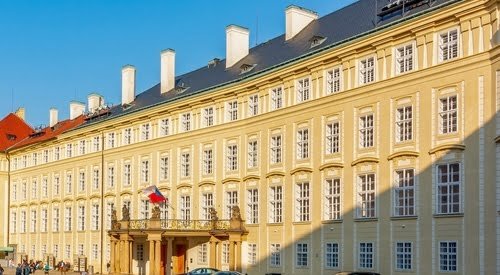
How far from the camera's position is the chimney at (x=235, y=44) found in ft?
210

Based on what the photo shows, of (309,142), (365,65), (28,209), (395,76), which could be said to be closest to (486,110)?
(395,76)

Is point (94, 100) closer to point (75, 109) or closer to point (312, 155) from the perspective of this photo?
point (75, 109)

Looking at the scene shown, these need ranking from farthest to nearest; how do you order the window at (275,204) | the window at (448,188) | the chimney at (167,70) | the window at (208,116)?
1. the chimney at (167,70)
2. the window at (208,116)
3. the window at (275,204)
4. the window at (448,188)

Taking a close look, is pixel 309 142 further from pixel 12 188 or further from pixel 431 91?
pixel 12 188

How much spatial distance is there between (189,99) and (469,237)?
2888 cm

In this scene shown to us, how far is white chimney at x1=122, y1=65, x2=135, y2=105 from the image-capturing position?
7469cm

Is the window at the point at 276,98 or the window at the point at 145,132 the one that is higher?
the window at the point at 276,98

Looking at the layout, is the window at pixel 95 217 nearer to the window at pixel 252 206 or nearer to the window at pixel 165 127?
the window at pixel 165 127

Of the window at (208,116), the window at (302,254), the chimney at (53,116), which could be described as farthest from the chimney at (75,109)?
the window at (302,254)

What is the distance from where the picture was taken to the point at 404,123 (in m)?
40.7

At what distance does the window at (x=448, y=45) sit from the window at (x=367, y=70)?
507 centimetres

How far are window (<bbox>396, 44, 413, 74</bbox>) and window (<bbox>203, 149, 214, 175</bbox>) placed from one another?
66.3 feet

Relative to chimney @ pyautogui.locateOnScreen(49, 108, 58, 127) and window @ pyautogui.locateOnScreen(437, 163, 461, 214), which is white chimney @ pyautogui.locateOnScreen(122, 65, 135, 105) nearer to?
chimney @ pyautogui.locateOnScreen(49, 108, 58, 127)

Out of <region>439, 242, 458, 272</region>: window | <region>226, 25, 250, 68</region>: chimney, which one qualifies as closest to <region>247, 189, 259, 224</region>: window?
<region>226, 25, 250, 68</region>: chimney
